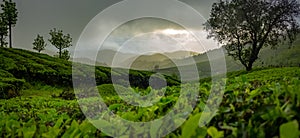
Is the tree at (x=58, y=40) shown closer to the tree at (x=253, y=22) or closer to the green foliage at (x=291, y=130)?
the tree at (x=253, y=22)

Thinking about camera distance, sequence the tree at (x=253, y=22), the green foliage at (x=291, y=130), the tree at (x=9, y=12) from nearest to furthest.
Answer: the green foliage at (x=291, y=130) < the tree at (x=253, y=22) < the tree at (x=9, y=12)

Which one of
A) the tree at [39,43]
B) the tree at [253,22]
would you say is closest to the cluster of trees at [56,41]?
the tree at [39,43]

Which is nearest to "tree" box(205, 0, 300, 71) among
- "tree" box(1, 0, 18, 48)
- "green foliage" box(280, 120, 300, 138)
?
"tree" box(1, 0, 18, 48)

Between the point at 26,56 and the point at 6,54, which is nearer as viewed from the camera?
the point at 6,54

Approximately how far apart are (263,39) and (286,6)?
408cm

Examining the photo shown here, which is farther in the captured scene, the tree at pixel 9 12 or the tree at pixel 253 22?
the tree at pixel 9 12

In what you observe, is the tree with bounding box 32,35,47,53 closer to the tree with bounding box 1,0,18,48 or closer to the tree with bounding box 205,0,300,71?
the tree with bounding box 1,0,18,48

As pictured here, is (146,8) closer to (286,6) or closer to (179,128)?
(179,128)

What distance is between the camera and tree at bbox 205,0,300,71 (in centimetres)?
3531

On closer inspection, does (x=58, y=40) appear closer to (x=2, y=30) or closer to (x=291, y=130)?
(x=2, y=30)

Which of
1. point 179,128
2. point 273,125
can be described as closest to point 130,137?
point 179,128

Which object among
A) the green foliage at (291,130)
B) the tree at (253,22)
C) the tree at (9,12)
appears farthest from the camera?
the tree at (9,12)

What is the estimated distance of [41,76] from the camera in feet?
85.5

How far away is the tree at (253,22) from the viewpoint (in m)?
35.3
